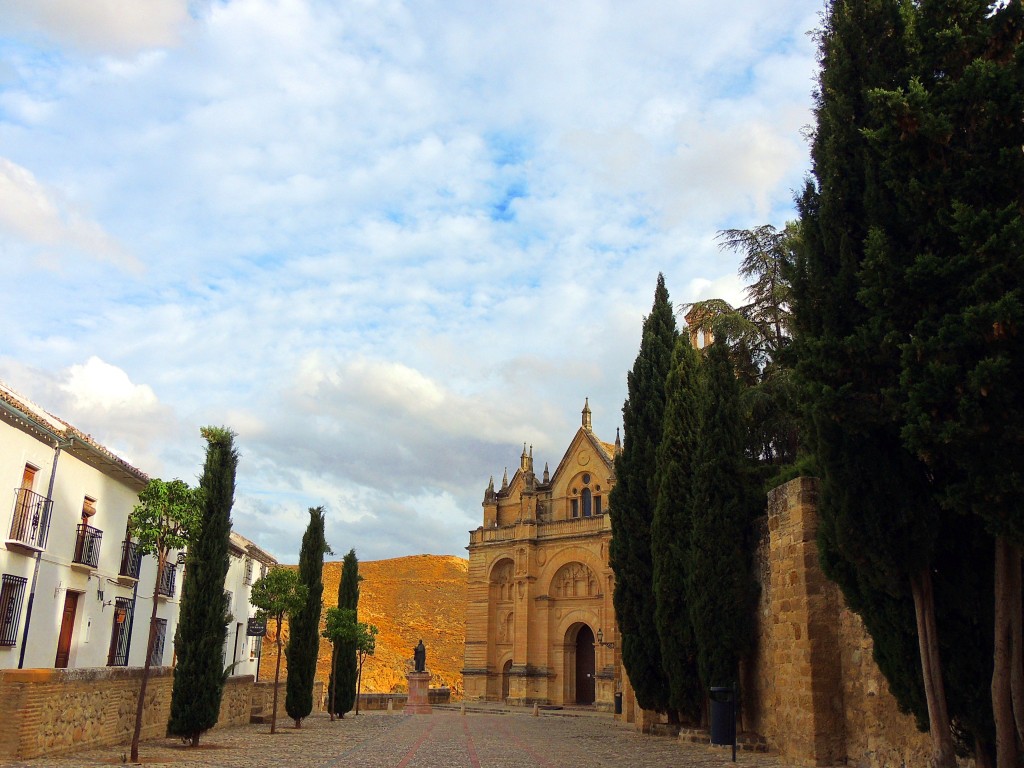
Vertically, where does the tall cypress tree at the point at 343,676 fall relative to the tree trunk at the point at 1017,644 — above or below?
below

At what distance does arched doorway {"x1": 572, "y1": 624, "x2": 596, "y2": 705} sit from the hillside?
1445cm

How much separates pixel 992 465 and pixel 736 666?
33.0ft

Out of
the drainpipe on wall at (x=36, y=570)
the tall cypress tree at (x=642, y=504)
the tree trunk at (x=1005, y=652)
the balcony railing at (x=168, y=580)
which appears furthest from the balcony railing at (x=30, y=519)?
the tree trunk at (x=1005, y=652)

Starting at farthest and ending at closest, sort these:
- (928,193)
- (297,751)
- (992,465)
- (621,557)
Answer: (621,557)
(297,751)
(928,193)
(992,465)

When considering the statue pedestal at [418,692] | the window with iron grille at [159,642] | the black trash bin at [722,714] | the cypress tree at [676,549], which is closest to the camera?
the black trash bin at [722,714]

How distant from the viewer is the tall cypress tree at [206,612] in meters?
14.4

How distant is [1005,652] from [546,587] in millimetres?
34081

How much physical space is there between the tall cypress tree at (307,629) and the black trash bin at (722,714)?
11.8m

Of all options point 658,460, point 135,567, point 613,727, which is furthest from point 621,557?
point 135,567

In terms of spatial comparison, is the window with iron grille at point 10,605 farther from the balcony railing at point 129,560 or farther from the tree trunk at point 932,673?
the tree trunk at point 932,673

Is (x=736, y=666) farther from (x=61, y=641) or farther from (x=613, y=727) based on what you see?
(x=61, y=641)

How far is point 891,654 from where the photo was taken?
7789mm

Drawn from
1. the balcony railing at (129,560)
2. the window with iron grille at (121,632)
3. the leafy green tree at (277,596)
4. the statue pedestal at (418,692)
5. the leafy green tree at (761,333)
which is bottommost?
the statue pedestal at (418,692)

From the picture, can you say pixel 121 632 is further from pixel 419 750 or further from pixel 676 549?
pixel 676 549
